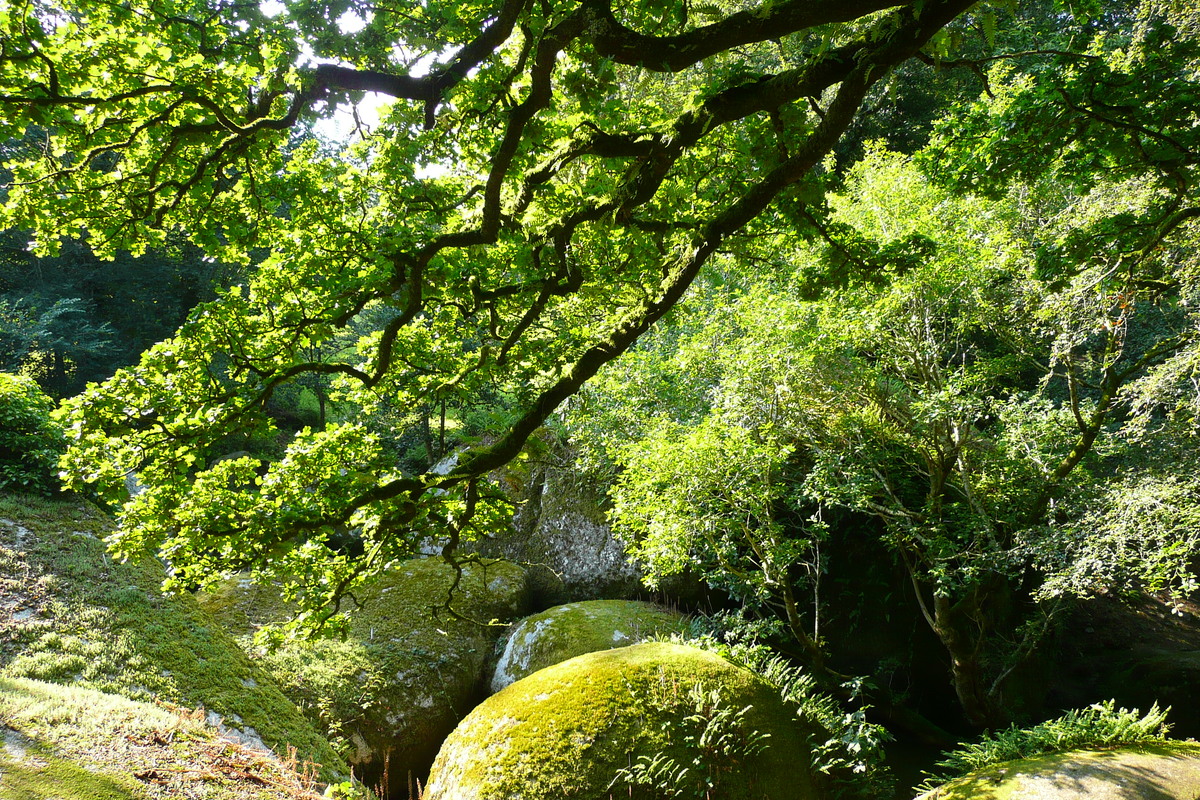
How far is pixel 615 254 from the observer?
622 cm

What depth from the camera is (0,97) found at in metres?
3.68

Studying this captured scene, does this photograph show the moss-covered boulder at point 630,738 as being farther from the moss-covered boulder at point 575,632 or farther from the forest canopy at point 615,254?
the moss-covered boulder at point 575,632

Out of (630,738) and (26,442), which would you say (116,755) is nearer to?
(630,738)

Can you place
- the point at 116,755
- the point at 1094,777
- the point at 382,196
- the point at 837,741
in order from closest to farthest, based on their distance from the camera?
the point at 116,755, the point at 1094,777, the point at 837,741, the point at 382,196

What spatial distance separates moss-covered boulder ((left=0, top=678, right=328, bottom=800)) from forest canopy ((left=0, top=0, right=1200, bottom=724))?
1.12 metres

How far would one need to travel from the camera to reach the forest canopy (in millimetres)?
3328

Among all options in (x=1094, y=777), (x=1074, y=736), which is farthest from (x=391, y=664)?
(x=1074, y=736)

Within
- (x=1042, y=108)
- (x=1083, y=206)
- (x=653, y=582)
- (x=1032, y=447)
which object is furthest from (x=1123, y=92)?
(x=653, y=582)

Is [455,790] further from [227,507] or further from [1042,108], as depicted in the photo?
[1042,108]

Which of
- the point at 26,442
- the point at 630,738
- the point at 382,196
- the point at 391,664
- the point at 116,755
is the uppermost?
the point at 382,196

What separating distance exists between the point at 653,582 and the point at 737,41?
6577 mm

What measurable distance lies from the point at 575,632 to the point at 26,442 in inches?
328

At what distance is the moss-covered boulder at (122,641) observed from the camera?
5.16 metres

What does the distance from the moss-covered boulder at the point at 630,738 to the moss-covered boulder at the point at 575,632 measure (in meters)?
2.71
